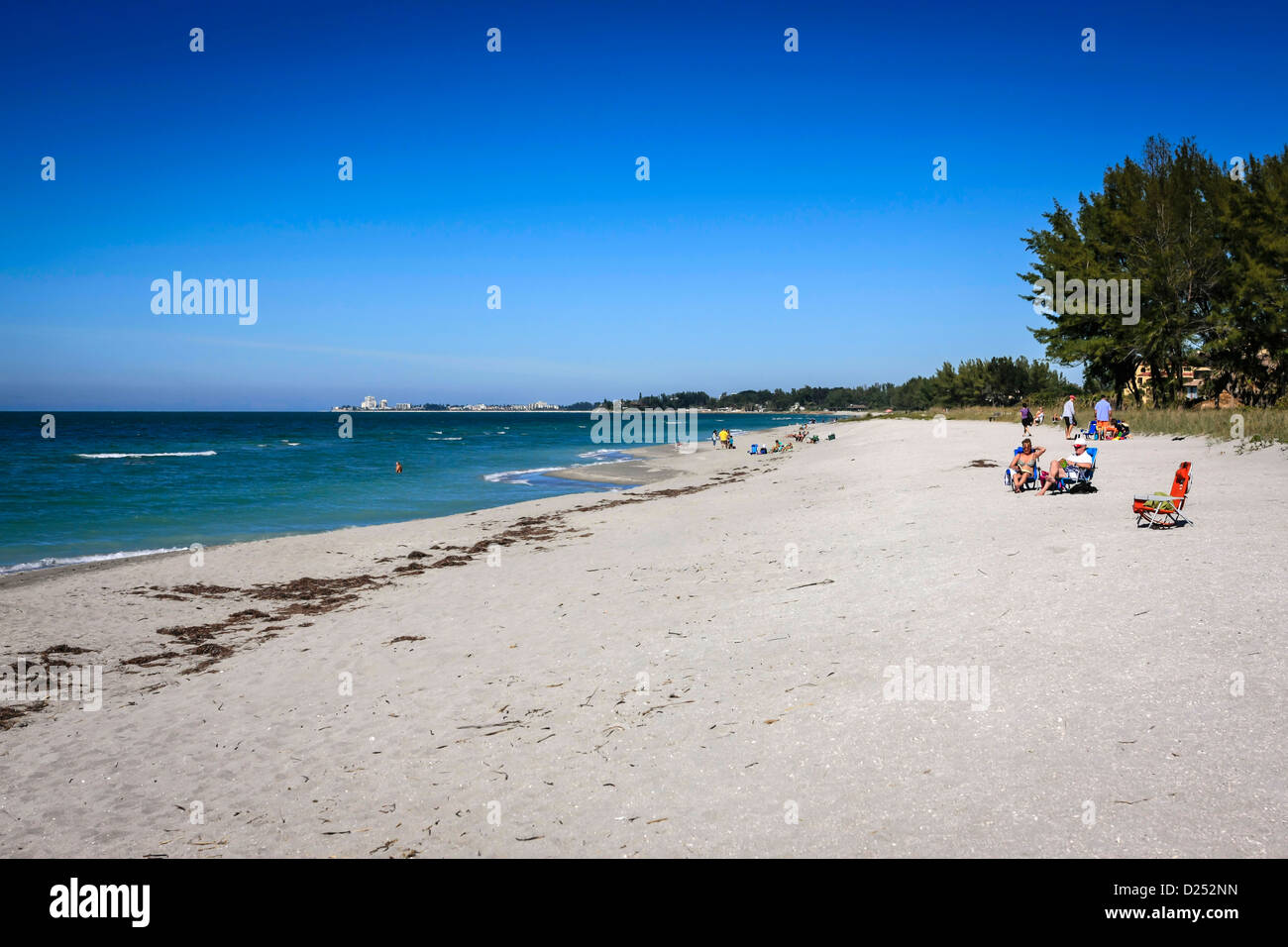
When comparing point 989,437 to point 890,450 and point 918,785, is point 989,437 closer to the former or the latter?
point 890,450

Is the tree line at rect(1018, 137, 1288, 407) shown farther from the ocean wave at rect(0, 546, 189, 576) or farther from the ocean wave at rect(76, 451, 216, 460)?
the ocean wave at rect(76, 451, 216, 460)

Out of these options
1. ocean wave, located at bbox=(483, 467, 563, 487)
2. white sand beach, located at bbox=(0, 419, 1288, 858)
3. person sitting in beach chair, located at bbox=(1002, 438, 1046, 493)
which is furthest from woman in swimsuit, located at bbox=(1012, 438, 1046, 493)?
ocean wave, located at bbox=(483, 467, 563, 487)

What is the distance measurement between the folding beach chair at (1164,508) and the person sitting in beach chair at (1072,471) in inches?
134

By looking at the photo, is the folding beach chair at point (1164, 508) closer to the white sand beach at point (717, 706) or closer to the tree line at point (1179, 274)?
the white sand beach at point (717, 706)

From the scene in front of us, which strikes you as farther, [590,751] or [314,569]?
[314,569]

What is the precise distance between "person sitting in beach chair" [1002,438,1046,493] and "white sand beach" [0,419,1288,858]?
229 centimetres

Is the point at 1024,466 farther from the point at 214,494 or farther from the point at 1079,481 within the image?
the point at 214,494

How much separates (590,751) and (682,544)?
9.31m

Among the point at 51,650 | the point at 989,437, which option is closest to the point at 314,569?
the point at 51,650

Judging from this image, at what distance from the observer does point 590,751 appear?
19.2ft

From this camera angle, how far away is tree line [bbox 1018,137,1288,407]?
29438mm

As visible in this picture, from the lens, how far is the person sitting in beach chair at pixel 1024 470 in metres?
15.1

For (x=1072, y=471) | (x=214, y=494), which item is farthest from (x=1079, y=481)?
(x=214, y=494)
